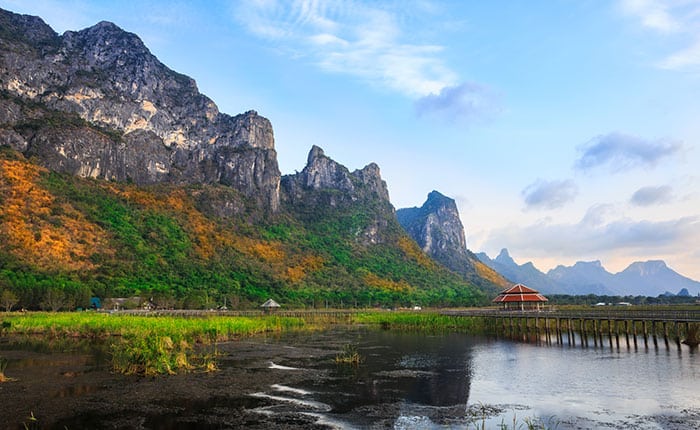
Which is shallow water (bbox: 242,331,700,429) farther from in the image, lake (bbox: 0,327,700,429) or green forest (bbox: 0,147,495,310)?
green forest (bbox: 0,147,495,310)

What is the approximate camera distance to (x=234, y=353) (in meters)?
38.9

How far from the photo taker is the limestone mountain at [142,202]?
9450 cm

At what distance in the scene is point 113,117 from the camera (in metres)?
160

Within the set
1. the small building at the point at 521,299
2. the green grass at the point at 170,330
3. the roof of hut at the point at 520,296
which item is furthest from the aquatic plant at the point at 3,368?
the roof of hut at the point at 520,296

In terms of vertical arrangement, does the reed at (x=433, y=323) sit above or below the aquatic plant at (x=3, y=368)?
below

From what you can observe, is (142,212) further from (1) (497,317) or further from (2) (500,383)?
(2) (500,383)

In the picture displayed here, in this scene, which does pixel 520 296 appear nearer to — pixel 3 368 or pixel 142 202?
pixel 3 368

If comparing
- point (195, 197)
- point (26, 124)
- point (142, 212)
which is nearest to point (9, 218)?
point (142, 212)

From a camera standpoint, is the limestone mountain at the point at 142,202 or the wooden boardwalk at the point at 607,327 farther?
the limestone mountain at the point at 142,202

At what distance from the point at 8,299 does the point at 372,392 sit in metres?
63.0

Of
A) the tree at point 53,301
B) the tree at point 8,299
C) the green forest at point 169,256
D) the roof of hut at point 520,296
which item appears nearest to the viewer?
the tree at point 8,299

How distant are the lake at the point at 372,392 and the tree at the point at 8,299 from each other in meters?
34.3

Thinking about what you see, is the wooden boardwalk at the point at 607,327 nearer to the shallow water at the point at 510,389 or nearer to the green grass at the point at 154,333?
the shallow water at the point at 510,389

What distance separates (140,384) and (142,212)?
114 metres
